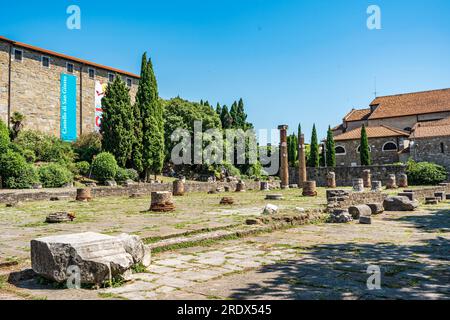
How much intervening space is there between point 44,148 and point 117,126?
233 inches

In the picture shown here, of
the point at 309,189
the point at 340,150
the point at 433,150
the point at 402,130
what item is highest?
the point at 402,130

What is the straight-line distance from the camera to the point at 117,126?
101 ft

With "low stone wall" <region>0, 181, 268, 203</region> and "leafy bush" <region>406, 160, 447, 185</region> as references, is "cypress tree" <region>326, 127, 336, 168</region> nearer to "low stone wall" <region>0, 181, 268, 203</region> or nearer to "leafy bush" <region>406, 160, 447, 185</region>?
"leafy bush" <region>406, 160, 447, 185</region>

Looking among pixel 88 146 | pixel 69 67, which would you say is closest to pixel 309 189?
pixel 88 146

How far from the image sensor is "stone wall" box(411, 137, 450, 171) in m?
33.8

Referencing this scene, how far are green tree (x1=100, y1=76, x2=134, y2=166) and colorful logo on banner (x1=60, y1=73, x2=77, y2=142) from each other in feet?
22.7

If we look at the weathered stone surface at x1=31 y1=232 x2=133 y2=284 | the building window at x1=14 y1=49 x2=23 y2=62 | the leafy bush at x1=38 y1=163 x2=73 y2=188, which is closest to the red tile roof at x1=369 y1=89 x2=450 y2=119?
the leafy bush at x1=38 y1=163 x2=73 y2=188

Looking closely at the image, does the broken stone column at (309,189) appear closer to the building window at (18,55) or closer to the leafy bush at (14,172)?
the leafy bush at (14,172)

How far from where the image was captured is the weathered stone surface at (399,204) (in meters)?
12.8

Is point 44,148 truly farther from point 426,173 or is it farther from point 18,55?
point 426,173

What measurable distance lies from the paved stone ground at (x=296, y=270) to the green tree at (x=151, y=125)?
25.9 metres

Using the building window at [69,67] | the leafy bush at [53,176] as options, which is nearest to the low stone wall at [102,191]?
the leafy bush at [53,176]
